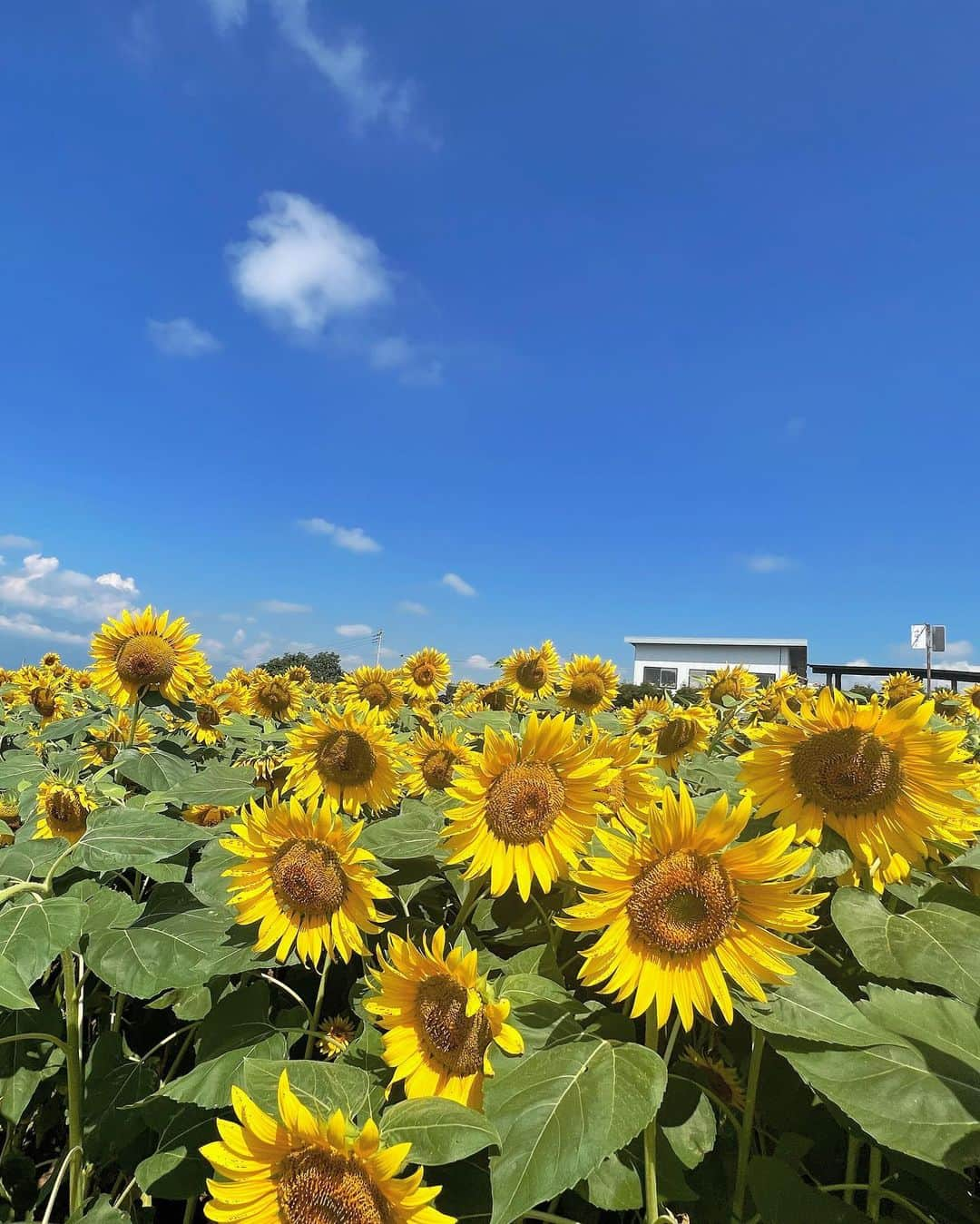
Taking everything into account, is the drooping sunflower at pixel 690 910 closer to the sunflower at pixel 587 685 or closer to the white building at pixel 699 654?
the sunflower at pixel 587 685

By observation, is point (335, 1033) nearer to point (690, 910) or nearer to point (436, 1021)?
point (436, 1021)

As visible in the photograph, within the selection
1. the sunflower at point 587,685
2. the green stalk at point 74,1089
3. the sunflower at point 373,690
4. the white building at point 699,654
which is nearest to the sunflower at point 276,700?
the sunflower at point 373,690

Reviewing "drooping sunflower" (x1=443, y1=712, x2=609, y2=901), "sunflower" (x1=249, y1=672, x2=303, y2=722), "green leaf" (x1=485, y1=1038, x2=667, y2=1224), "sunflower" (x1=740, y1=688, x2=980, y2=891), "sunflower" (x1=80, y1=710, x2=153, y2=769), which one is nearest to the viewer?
"green leaf" (x1=485, y1=1038, x2=667, y2=1224)

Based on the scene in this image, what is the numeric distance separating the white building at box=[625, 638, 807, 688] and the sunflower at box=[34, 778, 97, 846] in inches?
1997

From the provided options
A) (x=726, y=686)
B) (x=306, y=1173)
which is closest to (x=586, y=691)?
(x=726, y=686)

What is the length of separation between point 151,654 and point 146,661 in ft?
0.14

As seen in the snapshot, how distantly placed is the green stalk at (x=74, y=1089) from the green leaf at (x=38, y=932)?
27 centimetres

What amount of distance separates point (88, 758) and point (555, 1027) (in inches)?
122

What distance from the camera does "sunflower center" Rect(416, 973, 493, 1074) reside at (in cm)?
132

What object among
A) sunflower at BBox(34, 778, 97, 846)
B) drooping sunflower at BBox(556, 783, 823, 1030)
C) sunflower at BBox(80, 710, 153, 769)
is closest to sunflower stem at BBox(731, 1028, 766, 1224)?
drooping sunflower at BBox(556, 783, 823, 1030)

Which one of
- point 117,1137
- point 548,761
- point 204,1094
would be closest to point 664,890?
point 548,761

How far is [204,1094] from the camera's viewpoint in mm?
1456

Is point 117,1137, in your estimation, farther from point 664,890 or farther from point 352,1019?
point 664,890

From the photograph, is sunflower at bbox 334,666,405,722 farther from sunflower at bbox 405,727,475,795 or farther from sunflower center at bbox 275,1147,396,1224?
sunflower center at bbox 275,1147,396,1224
